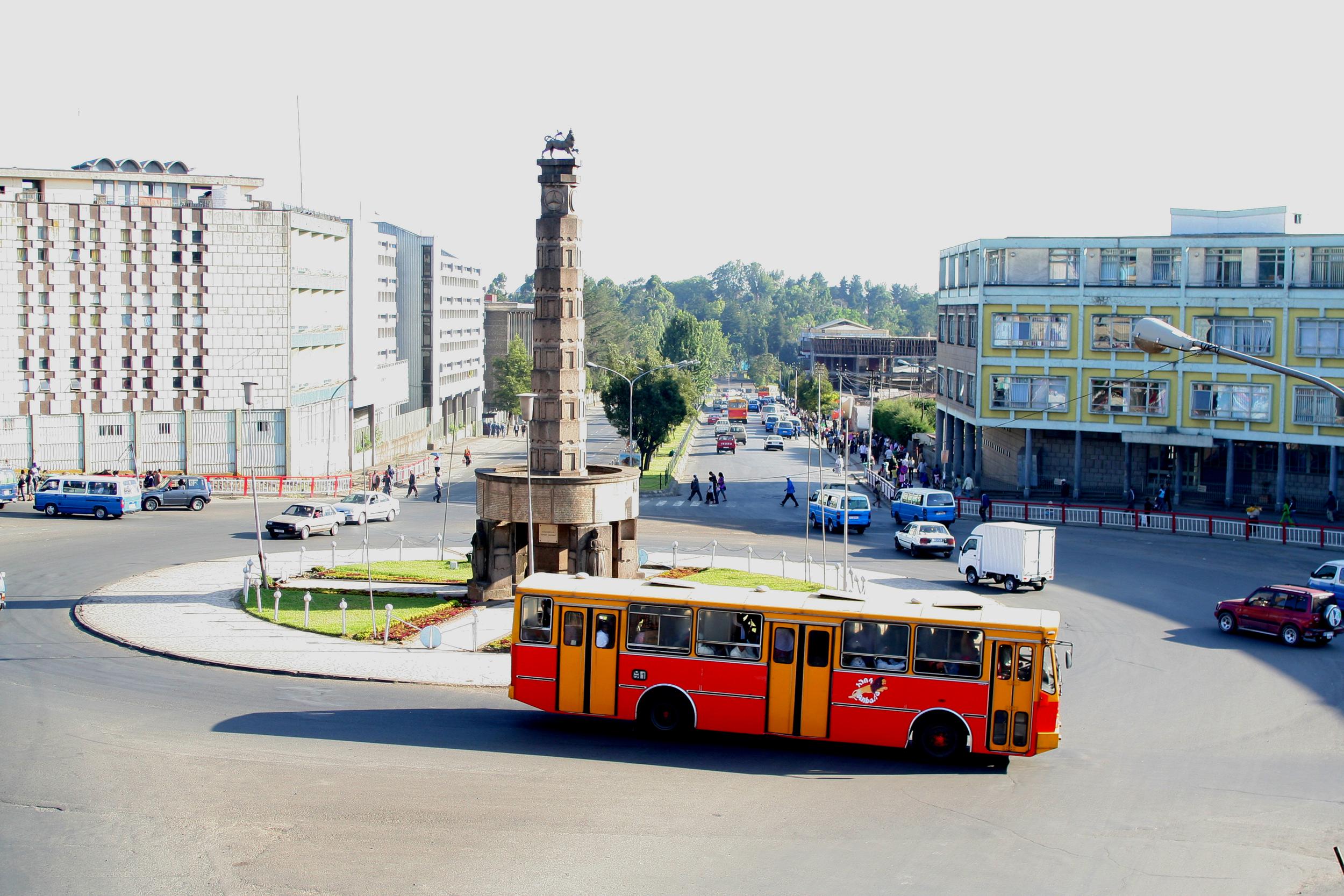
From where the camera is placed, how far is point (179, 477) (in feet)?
176

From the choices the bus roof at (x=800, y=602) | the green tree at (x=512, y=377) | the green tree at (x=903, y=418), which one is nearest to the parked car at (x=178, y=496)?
the bus roof at (x=800, y=602)

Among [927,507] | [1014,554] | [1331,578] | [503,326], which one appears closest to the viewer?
[1331,578]

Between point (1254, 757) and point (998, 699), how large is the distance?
4.46m

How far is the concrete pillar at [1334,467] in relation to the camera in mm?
54406

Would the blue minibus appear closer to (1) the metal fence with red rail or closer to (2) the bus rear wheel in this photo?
(1) the metal fence with red rail

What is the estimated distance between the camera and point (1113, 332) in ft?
196

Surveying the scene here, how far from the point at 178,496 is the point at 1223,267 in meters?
46.9

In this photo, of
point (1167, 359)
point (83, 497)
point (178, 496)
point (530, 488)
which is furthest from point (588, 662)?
point (1167, 359)

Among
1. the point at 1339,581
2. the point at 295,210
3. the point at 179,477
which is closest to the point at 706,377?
the point at 295,210

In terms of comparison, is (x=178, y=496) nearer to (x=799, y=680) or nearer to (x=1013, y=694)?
(x=799, y=680)

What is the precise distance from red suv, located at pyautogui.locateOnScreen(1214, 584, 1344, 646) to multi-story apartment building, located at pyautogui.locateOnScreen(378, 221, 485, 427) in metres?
69.1

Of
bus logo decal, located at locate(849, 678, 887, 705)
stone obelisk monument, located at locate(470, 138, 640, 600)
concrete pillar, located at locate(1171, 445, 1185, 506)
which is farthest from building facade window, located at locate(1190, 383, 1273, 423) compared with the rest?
bus logo decal, located at locate(849, 678, 887, 705)

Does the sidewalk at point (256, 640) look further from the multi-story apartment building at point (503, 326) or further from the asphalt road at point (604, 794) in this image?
the multi-story apartment building at point (503, 326)

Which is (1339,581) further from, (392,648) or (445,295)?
(445,295)
